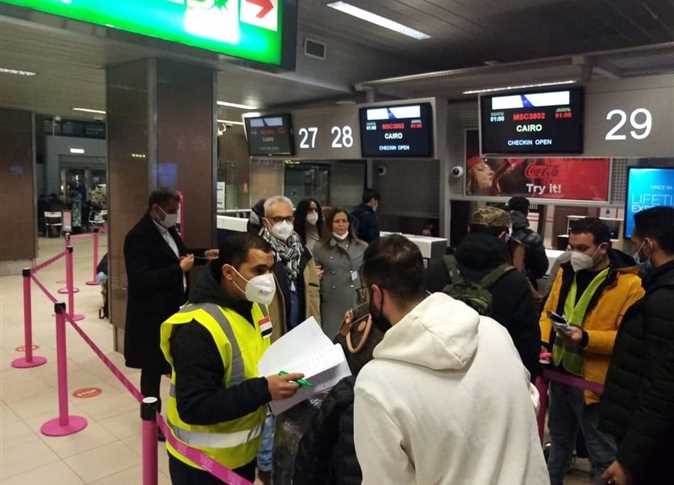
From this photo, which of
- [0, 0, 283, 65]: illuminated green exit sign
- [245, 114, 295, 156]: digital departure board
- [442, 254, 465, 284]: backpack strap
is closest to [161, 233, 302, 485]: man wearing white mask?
[442, 254, 465, 284]: backpack strap

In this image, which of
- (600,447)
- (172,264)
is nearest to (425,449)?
(600,447)

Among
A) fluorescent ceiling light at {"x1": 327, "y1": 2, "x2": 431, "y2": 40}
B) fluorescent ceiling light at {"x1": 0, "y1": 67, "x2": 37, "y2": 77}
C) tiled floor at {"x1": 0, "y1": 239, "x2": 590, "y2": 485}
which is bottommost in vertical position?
tiled floor at {"x1": 0, "y1": 239, "x2": 590, "y2": 485}

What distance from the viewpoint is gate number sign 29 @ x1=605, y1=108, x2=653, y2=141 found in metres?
4.60

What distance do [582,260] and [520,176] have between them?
575cm

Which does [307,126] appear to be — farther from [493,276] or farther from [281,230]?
[493,276]

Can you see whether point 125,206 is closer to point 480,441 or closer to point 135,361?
point 135,361

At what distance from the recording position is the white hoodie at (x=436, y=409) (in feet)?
3.95

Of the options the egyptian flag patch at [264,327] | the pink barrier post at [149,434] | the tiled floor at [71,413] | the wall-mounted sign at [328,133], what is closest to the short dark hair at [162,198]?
the tiled floor at [71,413]

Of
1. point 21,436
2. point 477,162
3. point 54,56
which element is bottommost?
point 21,436

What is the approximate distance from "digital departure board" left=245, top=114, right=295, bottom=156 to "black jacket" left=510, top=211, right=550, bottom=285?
11.0 feet

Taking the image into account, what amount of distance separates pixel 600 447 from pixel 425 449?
2031mm

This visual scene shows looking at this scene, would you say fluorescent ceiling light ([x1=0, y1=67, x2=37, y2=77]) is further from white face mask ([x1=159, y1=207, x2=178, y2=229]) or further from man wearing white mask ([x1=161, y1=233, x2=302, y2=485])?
man wearing white mask ([x1=161, y1=233, x2=302, y2=485])

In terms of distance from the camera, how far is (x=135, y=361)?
3.77 meters

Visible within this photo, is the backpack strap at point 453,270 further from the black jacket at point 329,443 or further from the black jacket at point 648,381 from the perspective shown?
the black jacket at point 329,443
